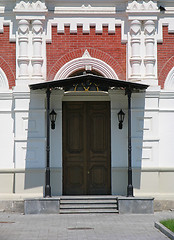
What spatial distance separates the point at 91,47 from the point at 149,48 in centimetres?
157

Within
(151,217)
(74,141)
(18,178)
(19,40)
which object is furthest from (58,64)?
(151,217)

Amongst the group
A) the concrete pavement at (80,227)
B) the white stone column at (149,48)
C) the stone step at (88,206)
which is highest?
the white stone column at (149,48)

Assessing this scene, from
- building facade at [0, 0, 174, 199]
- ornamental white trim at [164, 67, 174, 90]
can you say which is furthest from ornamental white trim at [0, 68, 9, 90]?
ornamental white trim at [164, 67, 174, 90]

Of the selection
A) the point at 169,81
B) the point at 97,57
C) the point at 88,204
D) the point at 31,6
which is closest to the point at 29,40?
the point at 31,6

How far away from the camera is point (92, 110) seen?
52.0ft

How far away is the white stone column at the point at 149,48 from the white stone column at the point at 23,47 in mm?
3184

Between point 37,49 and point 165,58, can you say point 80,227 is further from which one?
point 165,58

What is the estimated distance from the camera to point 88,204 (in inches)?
575

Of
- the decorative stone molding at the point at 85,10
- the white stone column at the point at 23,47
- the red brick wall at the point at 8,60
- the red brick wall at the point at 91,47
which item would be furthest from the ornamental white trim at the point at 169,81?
the red brick wall at the point at 8,60

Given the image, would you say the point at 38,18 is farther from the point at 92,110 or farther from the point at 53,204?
the point at 53,204

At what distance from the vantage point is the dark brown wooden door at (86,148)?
15.7 m

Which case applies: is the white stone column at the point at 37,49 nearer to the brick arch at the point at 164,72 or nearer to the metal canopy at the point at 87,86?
the metal canopy at the point at 87,86

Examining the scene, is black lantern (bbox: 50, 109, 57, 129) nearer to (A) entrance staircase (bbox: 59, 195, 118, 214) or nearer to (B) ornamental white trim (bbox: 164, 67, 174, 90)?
(A) entrance staircase (bbox: 59, 195, 118, 214)

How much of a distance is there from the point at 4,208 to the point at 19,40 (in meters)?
4.45
